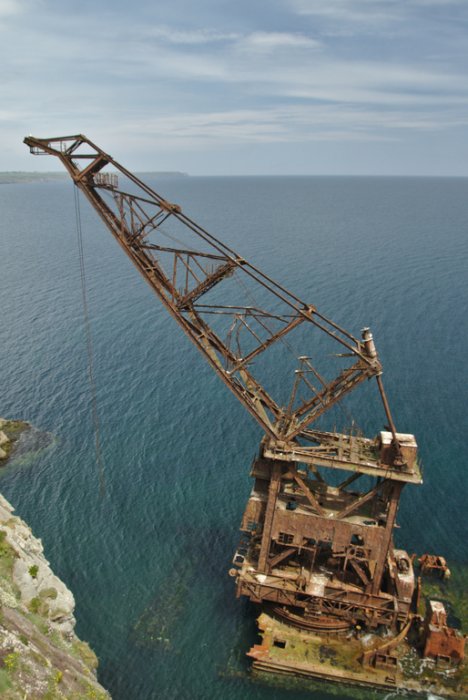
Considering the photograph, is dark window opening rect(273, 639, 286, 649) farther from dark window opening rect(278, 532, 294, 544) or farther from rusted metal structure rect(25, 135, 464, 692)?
dark window opening rect(278, 532, 294, 544)

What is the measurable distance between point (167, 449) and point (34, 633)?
2483 cm

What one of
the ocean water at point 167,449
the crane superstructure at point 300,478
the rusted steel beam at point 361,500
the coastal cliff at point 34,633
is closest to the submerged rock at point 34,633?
the coastal cliff at point 34,633

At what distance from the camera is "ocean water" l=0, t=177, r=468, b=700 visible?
28.0 metres

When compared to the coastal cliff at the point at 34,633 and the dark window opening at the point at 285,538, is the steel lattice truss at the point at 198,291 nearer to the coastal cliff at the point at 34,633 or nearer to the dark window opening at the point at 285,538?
the dark window opening at the point at 285,538

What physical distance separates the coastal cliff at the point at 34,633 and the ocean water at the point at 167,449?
5.03 meters

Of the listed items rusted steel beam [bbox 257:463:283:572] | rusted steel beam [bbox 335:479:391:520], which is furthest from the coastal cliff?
rusted steel beam [bbox 335:479:391:520]

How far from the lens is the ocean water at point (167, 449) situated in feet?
92.0

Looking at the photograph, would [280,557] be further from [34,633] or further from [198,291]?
[198,291]

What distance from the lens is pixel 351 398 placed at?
172 ft

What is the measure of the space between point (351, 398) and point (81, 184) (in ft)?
118

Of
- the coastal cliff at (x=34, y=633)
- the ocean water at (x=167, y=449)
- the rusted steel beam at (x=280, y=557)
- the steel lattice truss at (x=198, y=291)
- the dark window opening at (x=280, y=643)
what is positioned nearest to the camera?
the coastal cliff at (x=34, y=633)

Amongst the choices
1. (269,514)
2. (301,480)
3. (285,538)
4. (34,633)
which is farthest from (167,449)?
(34,633)

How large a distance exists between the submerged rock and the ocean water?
4963 mm

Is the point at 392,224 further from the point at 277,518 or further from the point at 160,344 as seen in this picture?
the point at 277,518
